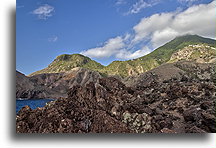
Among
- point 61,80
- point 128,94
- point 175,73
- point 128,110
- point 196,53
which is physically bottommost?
point 128,110

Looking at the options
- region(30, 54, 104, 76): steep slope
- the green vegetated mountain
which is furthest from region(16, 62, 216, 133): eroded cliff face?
region(30, 54, 104, 76): steep slope

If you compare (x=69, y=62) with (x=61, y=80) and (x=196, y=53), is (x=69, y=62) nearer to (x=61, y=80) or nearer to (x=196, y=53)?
(x=61, y=80)

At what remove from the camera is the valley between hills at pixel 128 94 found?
4.29 meters

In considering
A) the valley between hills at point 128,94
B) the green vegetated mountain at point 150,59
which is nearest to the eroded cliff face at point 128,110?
the valley between hills at point 128,94

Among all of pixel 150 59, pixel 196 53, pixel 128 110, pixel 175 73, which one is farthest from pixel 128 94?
pixel 196 53

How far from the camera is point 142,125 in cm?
432

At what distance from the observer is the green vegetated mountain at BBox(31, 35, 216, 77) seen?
4871mm

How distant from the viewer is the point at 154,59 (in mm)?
5156

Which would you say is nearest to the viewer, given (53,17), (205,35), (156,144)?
(156,144)

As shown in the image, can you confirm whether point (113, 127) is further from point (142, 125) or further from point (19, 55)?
point (19, 55)

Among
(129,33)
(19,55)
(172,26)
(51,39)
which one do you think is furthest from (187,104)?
(19,55)

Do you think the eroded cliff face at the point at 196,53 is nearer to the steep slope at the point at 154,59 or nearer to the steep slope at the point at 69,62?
the steep slope at the point at 154,59

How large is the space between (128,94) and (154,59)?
3.84 feet

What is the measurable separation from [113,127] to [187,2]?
3.49 m
